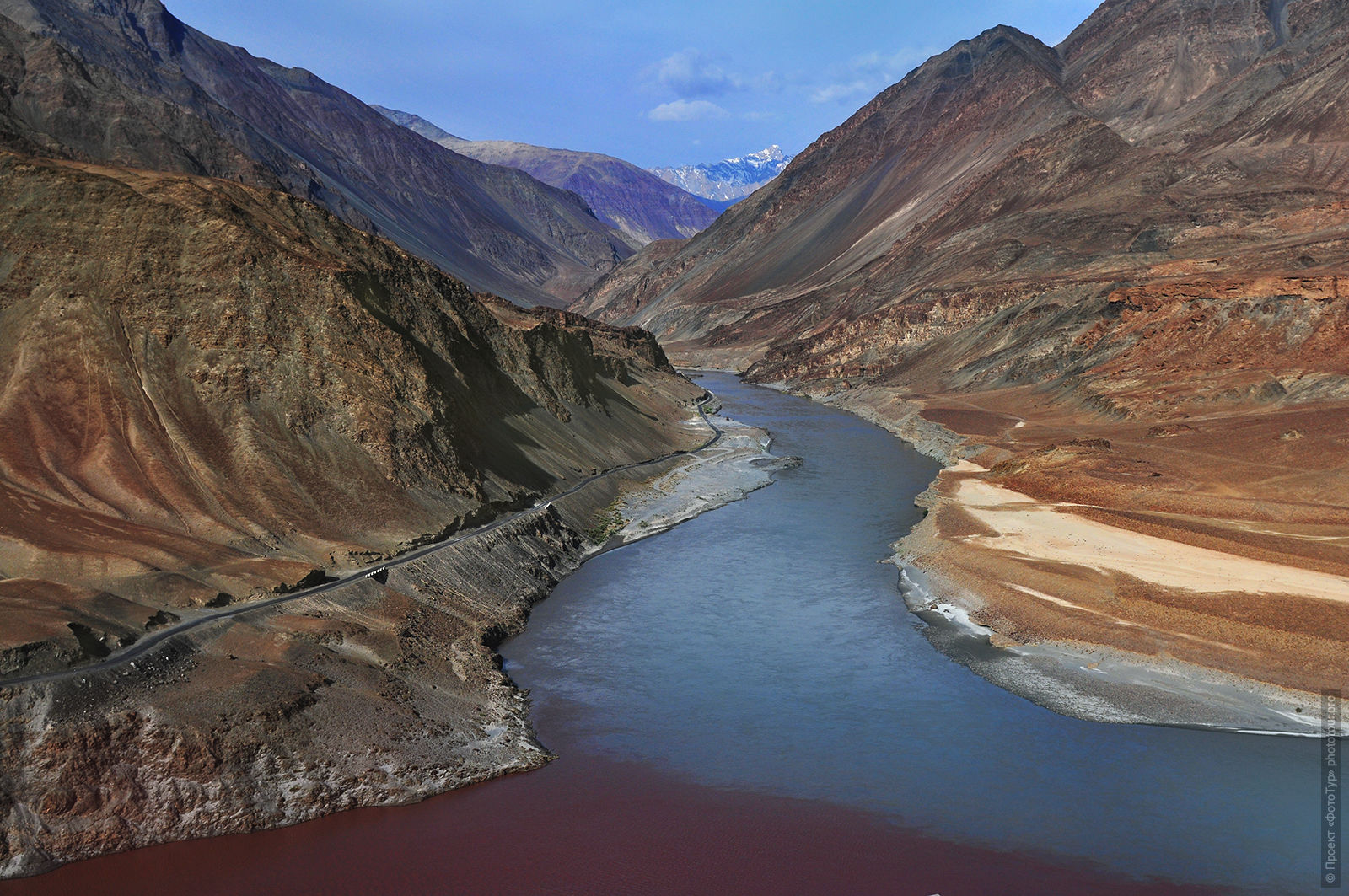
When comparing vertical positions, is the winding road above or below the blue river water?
above

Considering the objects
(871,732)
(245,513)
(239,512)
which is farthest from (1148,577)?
(239,512)

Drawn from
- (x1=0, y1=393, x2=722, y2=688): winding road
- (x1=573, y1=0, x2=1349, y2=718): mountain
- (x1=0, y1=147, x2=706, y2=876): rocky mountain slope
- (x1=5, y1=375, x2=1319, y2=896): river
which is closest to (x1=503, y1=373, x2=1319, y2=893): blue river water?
(x1=5, y1=375, x2=1319, y2=896): river

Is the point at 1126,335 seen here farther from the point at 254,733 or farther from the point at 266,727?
the point at 254,733

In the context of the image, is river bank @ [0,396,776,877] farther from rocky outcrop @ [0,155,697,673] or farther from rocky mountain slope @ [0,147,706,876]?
rocky outcrop @ [0,155,697,673]

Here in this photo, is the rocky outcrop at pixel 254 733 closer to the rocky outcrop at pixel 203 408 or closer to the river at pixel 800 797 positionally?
the river at pixel 800 797

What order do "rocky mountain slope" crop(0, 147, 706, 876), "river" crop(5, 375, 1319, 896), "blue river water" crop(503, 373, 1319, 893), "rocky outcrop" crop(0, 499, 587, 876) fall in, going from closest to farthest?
"river" crop(5, 375, 1319, 896), "rocky outcrop" crop(0, 499, 587, 876), "rocky mountain slope" crop(0, 147, 706, 876), "blue river water" crop(503, 373, 1319, 893)

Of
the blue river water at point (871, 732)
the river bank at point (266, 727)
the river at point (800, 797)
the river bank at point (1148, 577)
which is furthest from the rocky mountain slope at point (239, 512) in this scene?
the river bank at point (1148, 577)
